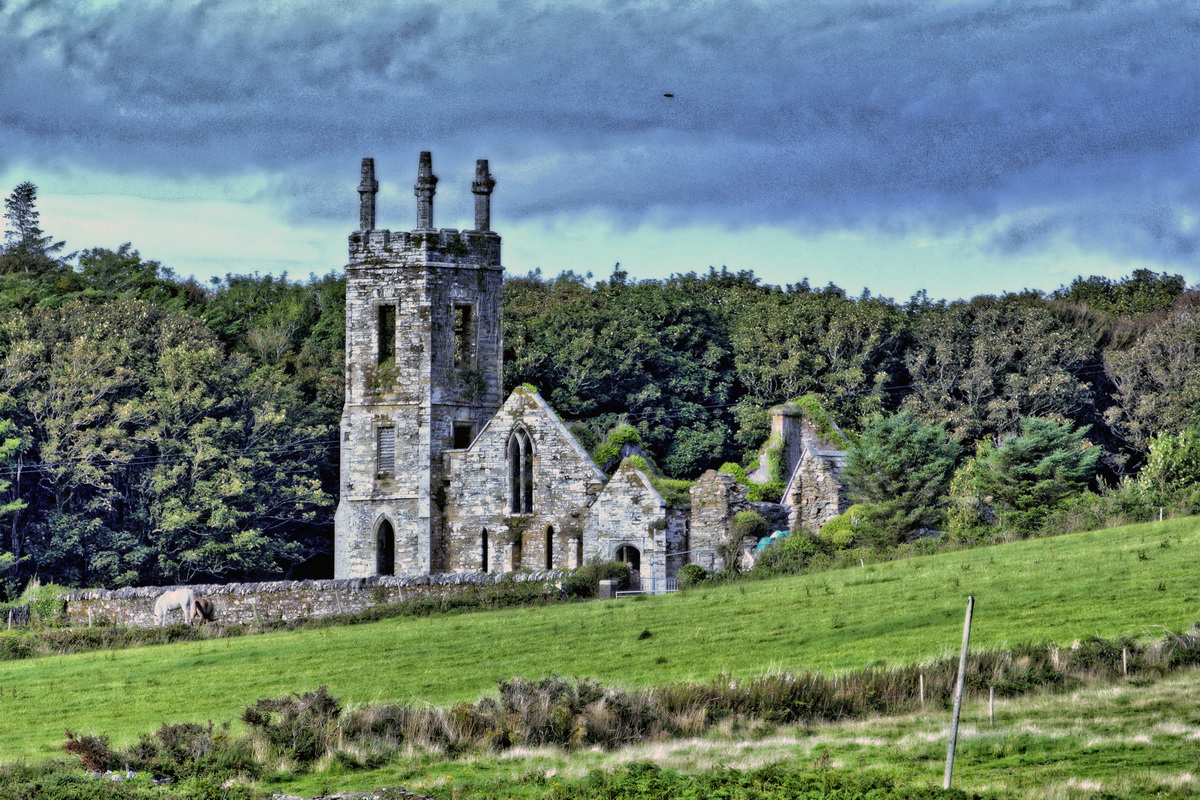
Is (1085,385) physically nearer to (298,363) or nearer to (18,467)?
(298,363)

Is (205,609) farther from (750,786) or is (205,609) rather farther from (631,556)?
(750,786)

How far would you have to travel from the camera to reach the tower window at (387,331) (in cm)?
4912

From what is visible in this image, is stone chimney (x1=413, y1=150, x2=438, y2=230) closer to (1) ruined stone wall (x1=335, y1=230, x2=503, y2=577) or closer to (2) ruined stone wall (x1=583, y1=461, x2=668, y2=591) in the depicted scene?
(1) ruined stone wall (x1=335, y1=230, x2=503, y2=577)

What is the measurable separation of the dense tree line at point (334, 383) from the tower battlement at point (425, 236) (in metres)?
6.48

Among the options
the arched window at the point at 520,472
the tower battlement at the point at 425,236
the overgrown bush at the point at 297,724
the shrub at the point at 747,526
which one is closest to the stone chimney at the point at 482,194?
the tower battlement at the point at 425,236

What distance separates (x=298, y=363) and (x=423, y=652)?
30.3 metres

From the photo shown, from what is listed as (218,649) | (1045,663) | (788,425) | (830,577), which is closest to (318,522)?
(788,425)

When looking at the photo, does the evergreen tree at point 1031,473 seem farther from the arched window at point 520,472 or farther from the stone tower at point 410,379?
the stone tower at point 410,379

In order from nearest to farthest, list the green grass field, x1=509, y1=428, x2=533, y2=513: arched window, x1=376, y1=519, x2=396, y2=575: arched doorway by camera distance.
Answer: the green grass field, x1=509, y1=428, x2=533, y2=513: arched window, x1=376, y1=519, x2=396, y2=575: arched doorway

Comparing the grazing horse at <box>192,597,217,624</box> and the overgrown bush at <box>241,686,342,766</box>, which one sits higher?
the grazing horse at <box>192,597,217,624</box>

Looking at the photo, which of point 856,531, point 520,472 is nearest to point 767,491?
point 856,531

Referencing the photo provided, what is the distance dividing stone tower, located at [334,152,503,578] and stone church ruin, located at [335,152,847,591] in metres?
0.03

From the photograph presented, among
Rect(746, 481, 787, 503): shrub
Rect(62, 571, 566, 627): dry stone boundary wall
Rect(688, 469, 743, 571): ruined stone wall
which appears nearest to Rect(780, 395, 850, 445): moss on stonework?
Rect(746, 481, 787, 503): shrub

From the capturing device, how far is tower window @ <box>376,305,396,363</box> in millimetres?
49125
